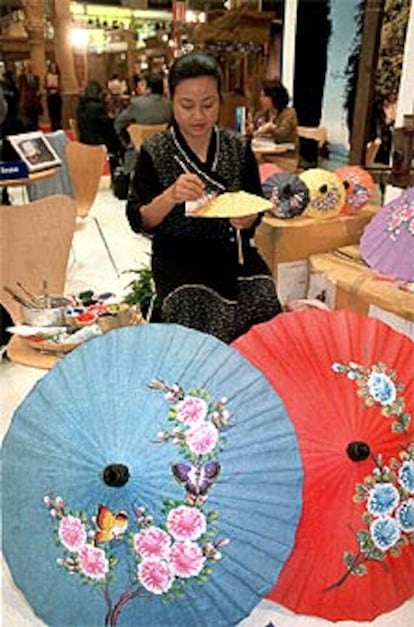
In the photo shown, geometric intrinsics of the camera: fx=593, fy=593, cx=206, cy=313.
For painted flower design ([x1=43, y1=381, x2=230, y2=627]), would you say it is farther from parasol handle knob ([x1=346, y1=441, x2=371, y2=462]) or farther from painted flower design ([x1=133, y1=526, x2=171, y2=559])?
parasol handle knob ([x1=346, y1=441, x2=371, y2=462])

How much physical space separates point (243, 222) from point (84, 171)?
2961 millimetres

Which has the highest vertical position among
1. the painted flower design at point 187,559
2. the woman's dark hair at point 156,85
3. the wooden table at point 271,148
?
the woman's dark hair at point 156,85

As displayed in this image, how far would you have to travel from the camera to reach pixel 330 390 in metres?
1.17

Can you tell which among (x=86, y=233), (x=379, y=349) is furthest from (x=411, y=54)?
(x=86, y=233)

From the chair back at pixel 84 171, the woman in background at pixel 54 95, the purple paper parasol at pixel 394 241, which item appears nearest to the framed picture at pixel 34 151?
the chair back at pixel 84 171

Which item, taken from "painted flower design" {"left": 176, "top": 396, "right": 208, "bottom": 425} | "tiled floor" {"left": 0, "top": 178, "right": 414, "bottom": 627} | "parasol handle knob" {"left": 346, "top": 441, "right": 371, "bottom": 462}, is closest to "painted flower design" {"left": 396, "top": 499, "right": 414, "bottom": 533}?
"parasol handle knob" {"left": 346, "top": 441, "right": 371, "bottom": 462}

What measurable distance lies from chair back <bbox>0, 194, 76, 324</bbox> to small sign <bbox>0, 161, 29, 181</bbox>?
1564 mm

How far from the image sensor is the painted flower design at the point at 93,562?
3.48ft

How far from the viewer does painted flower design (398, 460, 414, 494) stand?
1.16 meters

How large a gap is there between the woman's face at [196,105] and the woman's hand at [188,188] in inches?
9.9

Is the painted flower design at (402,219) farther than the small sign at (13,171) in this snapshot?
No

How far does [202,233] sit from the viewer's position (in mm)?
1783

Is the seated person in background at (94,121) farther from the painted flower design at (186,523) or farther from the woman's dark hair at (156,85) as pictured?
the painted flower design at (186,523)

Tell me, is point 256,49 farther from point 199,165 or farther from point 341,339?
point 341,339
